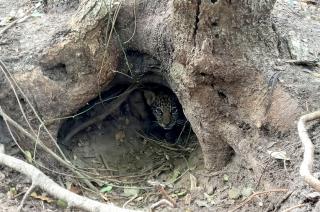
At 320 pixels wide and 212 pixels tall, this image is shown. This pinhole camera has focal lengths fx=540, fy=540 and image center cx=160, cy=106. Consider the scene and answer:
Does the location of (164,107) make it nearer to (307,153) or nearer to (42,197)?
(42,197)

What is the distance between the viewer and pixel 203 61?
4344mm

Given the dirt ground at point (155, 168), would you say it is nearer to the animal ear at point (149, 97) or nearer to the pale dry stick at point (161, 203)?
the pale dry stick at point (161, 203)

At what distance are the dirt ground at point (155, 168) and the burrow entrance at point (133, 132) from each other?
13 millimetres

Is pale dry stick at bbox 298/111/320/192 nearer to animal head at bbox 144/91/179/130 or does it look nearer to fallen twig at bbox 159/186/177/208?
fallen twig at bbox 159/186/177/208

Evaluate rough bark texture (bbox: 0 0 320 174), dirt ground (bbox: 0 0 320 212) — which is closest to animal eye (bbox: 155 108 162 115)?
dirt ground (bbox: 0 0 320 212)

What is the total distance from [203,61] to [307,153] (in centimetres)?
124

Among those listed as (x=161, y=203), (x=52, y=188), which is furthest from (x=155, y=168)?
(x=52, y=188)

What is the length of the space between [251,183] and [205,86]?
0.91 m

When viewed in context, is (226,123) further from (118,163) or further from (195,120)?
(118,163)

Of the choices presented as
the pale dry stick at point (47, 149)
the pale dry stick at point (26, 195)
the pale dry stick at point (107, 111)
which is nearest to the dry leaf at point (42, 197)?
the pale dry stick at point (26, 195)

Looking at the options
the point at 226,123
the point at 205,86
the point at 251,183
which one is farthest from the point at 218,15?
the point at 251,183

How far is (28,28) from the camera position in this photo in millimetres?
5629

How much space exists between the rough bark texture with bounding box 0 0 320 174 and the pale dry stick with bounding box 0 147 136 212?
2.87 ft

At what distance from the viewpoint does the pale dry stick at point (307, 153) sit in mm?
3121
